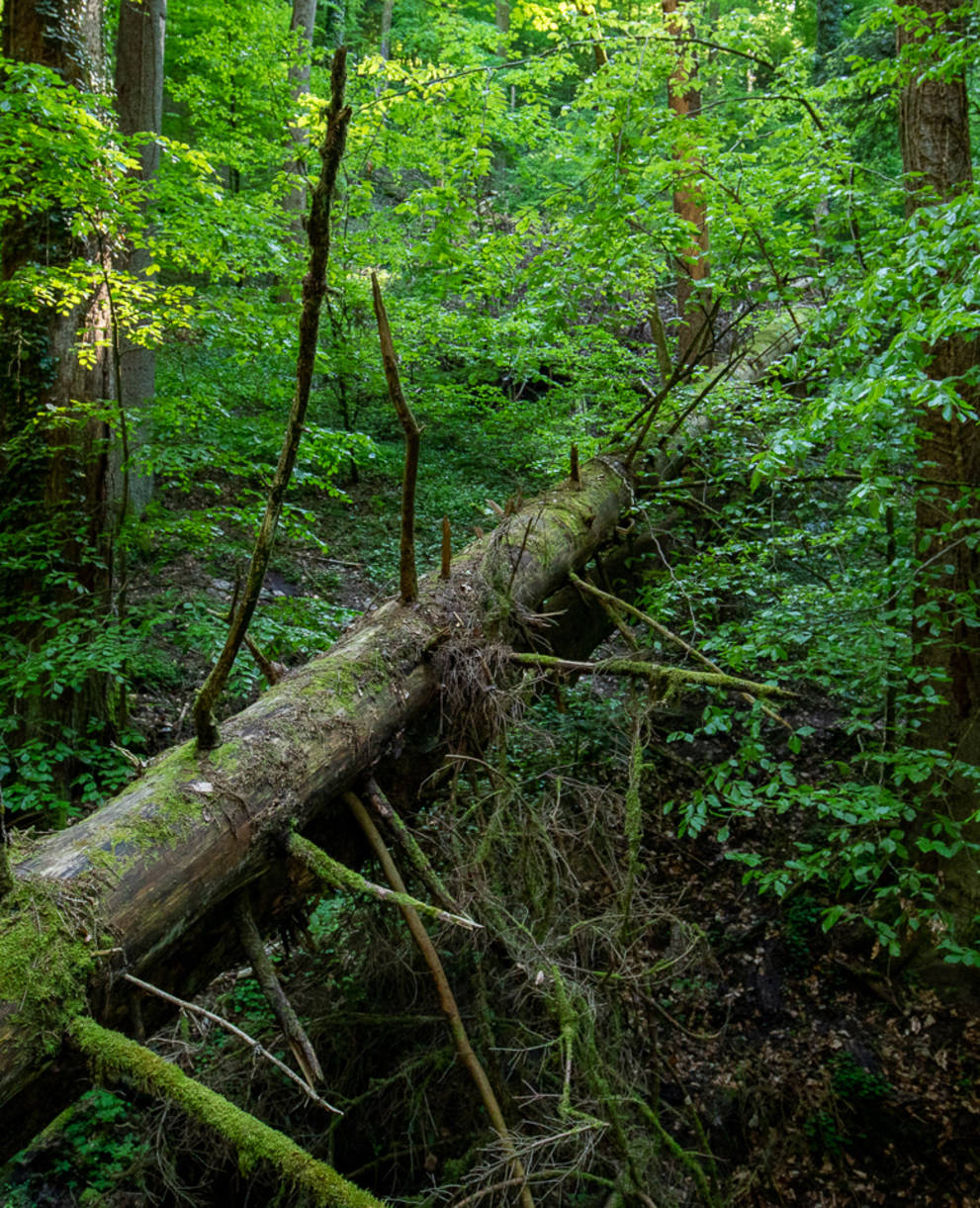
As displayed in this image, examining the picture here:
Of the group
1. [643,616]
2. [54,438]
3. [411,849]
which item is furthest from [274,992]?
[54,438]

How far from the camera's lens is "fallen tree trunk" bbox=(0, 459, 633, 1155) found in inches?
68.4

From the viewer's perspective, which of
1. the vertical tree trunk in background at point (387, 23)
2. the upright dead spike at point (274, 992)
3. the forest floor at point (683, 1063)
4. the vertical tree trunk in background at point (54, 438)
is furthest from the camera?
the vertical tree trunk in background at point (387, 23)

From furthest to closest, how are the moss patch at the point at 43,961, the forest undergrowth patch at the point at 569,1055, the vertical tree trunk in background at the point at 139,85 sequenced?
A: the vertical tree trunk in background at the point at 139,85
the forest undergrowth patch at the point at 569,1055
the moss patch at the point at 43,961

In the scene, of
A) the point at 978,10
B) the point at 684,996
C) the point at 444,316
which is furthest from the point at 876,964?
the point at 444,316

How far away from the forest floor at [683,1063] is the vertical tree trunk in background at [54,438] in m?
0.69

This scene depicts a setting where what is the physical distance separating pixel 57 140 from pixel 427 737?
3.96 meters

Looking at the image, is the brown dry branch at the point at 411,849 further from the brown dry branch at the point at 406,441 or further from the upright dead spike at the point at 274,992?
the brown dry branch at the point at 406,441

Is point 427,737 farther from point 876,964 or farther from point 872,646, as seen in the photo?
point 876,964

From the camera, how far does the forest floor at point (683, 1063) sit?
322cm

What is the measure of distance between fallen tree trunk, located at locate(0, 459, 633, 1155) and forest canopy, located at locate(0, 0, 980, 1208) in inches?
1.4

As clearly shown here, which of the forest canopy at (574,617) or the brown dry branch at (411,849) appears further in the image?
the forest canopy at (574,617)

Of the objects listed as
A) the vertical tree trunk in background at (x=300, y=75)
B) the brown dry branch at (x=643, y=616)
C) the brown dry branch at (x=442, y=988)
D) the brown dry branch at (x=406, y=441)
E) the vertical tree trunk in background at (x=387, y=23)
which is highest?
the vertical tree trunk in background at (x=387, y=23)

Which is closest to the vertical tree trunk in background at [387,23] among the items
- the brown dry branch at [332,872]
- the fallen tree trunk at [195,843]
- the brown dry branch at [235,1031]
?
the fallen tree trunk at [195,843]

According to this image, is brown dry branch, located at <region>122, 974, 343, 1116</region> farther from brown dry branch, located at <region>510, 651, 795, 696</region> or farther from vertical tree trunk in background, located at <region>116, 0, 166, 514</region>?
vertical tree trunk in background, located at <region>116, 0, 166, 514</region>
